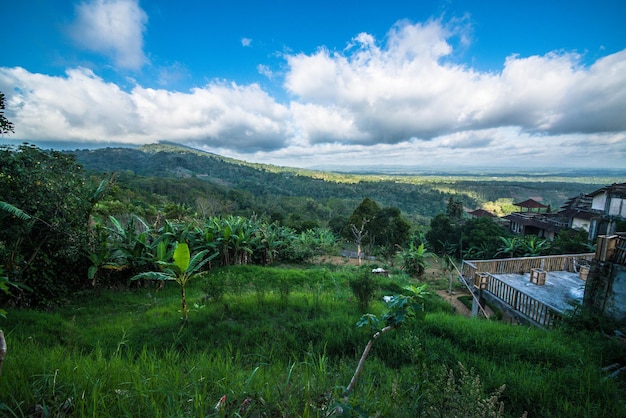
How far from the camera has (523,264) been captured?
1131 cm

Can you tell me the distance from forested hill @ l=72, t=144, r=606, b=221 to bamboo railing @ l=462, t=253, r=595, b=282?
121 feet

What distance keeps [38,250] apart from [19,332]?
2550 mm

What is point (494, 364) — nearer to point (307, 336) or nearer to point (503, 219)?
point (307, 336)

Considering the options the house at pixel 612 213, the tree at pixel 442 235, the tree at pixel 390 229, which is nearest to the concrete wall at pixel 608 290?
the house at pixel 612 213

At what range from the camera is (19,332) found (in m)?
4.19

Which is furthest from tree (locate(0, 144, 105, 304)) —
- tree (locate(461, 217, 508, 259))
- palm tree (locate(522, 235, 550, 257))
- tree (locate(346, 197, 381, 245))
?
tree (locate(461, 217, 508, 259))

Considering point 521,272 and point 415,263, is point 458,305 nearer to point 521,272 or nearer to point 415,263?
point 521,272

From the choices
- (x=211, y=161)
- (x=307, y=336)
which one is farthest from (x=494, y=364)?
(x=211, y=161)

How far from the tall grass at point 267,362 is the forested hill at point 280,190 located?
40497mm

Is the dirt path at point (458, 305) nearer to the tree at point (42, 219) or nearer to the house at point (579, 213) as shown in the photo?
the tree at point (42, 219)

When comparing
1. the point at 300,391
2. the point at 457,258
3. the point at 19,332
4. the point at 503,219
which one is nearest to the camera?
the point at 300,391

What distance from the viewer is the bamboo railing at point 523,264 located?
1102 centimetres

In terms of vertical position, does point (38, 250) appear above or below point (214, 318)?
above

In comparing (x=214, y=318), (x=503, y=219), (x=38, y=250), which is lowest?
(x=503, y=219)
